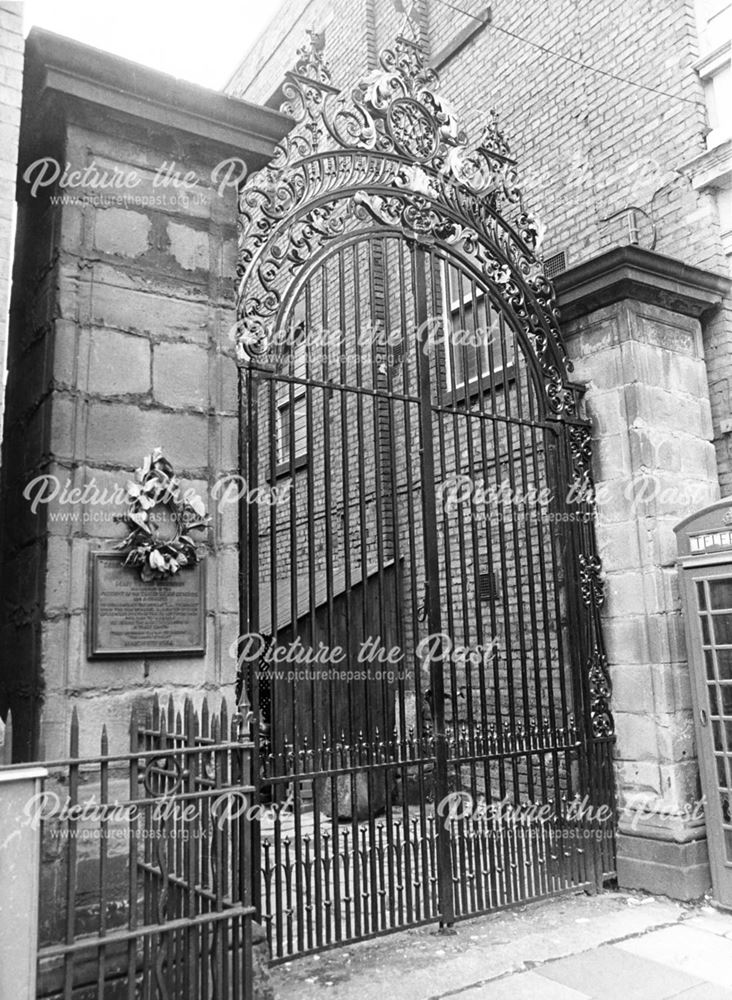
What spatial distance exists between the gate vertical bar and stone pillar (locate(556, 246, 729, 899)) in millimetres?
1454

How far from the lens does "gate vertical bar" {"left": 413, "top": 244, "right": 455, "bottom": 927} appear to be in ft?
17.0

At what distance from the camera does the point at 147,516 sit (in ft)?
13.7

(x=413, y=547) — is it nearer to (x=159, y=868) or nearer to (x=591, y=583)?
(x=591, y=583)

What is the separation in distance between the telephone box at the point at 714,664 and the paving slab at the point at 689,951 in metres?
0.56

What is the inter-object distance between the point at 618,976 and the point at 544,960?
42cm

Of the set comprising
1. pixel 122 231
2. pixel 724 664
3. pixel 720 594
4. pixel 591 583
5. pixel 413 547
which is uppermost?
pixel 122 231

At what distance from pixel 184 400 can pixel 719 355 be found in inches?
176

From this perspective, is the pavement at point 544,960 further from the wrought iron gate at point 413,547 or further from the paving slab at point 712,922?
the wrought iron gate at point 413,547

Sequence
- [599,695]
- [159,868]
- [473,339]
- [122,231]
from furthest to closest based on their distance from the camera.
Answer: [473,339] → [599,695] → [122,231] → [159,868]

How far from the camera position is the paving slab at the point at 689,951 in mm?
4539

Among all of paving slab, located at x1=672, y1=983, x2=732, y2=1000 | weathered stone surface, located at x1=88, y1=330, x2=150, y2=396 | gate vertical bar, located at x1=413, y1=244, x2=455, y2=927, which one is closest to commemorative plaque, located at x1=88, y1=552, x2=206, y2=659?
weathered stone surface, located at x1=88, y1=330, x2=150, y2=396

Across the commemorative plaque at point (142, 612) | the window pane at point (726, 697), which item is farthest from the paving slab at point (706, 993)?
the commemorative plaque at point (142, 612)

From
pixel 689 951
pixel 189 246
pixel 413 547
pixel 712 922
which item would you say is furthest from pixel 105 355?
pixel 712 922

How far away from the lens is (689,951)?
4.84m
